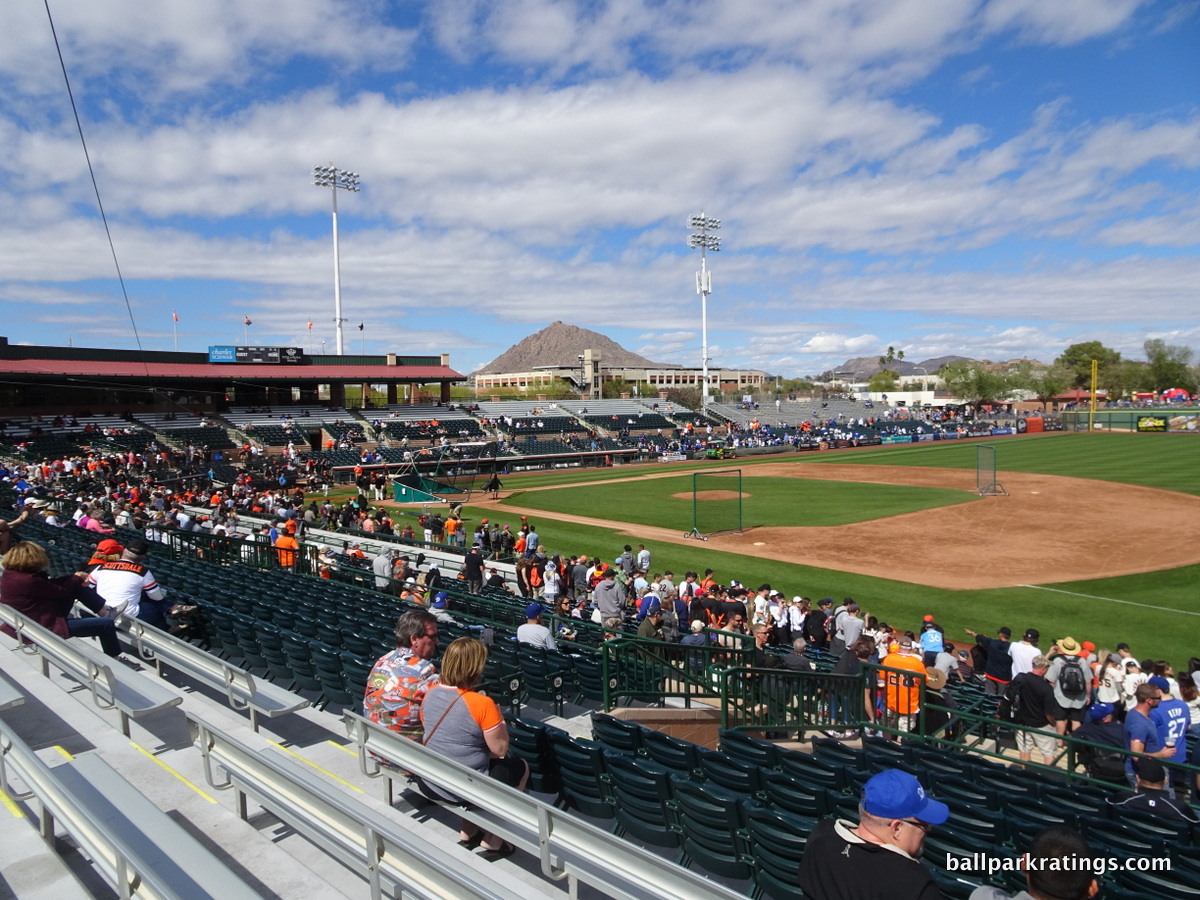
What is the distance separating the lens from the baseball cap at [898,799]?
9.19 feet

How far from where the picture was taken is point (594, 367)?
12775cm

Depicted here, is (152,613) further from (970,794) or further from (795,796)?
(970,794)

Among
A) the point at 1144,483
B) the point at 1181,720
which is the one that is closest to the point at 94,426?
the point at 1181,720

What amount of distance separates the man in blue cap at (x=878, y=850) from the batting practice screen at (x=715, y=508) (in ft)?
76.0

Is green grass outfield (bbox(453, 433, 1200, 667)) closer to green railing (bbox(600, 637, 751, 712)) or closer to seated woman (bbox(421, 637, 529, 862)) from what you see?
green railing (bbox(600, 637, 751, 712))

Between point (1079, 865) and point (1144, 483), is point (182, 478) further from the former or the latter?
point (1144, 483)

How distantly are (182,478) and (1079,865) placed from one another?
122 ft

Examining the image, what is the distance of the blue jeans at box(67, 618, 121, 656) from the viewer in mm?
6703

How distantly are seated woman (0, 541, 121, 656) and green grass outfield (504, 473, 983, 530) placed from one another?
22552 mm

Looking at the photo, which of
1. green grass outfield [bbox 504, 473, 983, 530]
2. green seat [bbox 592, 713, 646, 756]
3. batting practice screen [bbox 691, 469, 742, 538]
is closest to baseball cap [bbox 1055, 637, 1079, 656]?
green seat [bbox 592, 713, 646, 756]

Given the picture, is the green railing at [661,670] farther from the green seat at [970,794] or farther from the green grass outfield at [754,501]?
the green grass outfield at [754,501]

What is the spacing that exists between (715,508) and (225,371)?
3596 cm

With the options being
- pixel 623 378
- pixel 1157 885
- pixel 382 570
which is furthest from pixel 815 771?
pixel 623 378

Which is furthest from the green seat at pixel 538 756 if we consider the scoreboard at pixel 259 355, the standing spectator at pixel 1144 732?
the scoreboard at pixel 259 355
